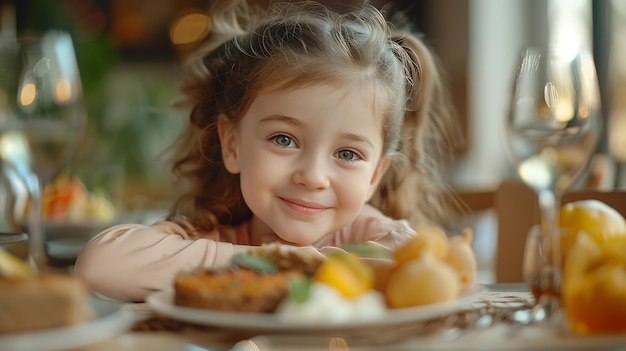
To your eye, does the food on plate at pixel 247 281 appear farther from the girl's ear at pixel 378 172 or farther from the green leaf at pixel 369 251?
the girl's ear at pixel 378 172

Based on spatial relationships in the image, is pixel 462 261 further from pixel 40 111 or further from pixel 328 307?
pixel 40 111

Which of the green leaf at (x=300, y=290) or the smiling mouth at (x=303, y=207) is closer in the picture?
the green leaf at (x=300, y=290)

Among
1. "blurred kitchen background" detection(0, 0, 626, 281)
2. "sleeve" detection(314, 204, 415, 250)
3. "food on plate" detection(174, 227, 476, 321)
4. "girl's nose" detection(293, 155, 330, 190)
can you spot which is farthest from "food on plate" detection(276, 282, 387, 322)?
"blurred kitchen background" detection(0, 0, 626, 281)

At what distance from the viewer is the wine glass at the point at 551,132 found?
867mm

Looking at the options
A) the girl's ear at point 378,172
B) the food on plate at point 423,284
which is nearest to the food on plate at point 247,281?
the food on plate at point 423,284

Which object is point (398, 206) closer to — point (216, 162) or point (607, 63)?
point (216, 162)

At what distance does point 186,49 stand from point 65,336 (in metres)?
7.35

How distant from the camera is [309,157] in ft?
4.48

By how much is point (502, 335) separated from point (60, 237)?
1.40 metres

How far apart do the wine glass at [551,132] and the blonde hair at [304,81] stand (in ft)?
1.93

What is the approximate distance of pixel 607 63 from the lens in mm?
5254

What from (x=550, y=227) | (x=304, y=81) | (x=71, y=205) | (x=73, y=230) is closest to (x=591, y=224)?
(x=550, y=227)

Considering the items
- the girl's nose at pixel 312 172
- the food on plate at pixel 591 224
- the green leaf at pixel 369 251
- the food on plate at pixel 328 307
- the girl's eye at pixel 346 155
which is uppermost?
the girl's eye at pixel 346 155

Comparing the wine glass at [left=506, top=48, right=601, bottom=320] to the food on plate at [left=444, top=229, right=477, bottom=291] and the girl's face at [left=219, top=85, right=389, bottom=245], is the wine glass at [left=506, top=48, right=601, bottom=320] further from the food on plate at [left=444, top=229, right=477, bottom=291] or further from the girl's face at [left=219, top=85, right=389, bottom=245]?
the girl's face at [left=219, top=85, right=389, bottom=245]
